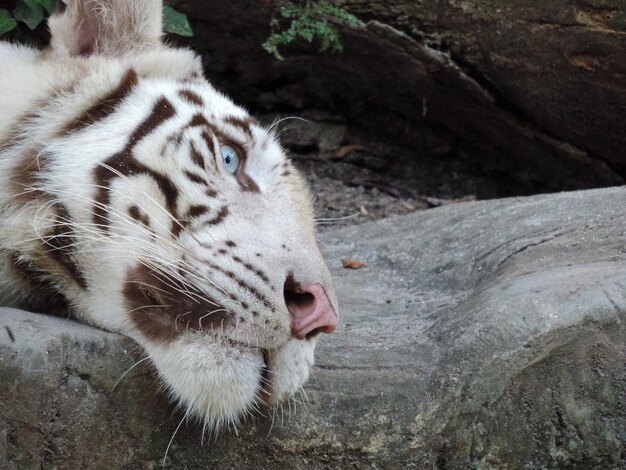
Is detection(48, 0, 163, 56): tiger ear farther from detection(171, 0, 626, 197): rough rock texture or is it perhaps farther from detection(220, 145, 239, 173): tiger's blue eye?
detection(171, 0, 626, 197): rough rock texture

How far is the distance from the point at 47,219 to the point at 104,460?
1.63 ft

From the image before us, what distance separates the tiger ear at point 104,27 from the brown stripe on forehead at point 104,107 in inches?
5.6

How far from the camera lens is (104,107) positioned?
5.89ft

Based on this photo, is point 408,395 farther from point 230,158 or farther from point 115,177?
point 115,177

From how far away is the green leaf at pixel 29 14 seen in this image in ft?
8.96

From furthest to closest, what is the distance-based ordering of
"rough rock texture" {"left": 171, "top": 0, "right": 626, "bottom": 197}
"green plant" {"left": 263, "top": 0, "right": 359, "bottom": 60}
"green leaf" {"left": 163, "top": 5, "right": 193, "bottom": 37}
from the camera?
"green plant" {"left": 263, "top": 0, "right": 359, "bottom": 60}, "rough rock texture" {"left": 171, "top": 0, "right": 626, "bottom": 197}, "green leaf" {"left": 163, "top": 5, "right": 193, "bottom": 37}

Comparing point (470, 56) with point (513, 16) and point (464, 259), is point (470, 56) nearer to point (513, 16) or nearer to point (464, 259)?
point (513, 16)

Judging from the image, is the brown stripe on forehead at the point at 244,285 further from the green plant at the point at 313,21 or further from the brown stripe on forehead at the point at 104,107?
the green plant at the point at 313,21

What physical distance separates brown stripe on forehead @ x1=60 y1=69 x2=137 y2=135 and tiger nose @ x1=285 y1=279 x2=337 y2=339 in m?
0.59

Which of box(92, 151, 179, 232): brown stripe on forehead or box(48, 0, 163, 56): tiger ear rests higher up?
box(48, 0, 163, 56): tiger ear

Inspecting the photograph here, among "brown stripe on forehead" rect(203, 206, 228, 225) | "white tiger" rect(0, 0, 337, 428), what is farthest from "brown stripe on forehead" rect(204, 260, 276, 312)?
"brown stripe on forehead" rect(203, 206, 228, 225)

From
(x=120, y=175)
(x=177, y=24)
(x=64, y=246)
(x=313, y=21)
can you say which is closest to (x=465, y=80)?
(x=313, y=21)

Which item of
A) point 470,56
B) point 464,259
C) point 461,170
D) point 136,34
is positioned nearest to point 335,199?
A: point 461,170

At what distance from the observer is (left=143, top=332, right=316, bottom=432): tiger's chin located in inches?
58.3
